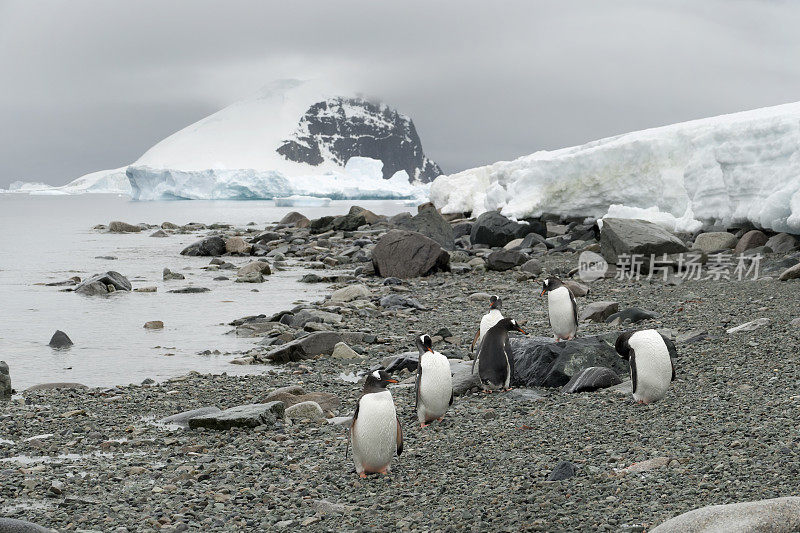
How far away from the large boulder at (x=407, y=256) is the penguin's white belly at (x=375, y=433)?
41.4ft

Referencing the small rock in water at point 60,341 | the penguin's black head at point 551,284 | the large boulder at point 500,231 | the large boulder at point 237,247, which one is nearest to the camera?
the penguin's black head at point 551,284

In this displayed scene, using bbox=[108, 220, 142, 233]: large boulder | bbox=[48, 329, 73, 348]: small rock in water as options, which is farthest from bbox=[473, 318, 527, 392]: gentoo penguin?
bbox=[108, 220, 142, 233]: large boulder

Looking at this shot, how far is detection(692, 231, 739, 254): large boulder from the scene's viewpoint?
1719 centimetres

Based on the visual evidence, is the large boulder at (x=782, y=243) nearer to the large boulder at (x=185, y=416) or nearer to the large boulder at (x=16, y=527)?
the large boulder at (x=185, y=416)

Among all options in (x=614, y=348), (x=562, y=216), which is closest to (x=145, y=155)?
(x=562, y=216)

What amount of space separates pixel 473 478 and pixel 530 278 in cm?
1192

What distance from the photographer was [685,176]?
18812 mm

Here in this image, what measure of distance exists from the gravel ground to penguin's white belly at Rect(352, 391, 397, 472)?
14 cm

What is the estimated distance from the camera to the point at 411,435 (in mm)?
6395

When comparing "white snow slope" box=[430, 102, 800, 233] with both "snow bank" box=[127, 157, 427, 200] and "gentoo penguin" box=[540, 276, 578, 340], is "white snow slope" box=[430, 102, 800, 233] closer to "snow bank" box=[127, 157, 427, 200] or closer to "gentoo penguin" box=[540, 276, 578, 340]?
"gentoo penguin" box=[540, 276, 578, 340]

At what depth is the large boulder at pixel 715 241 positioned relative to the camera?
1719cm

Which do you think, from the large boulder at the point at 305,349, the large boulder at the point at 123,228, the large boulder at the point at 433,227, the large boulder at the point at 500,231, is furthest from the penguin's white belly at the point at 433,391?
the large boulder at the point at 123,228

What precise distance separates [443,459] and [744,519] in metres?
2.56

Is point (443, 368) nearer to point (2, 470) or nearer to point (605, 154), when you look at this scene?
point (2, 470)
